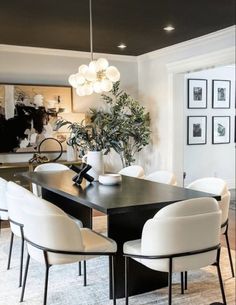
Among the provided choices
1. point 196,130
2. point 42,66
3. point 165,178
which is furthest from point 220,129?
point 165,178

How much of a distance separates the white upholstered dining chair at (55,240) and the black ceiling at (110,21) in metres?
2.33

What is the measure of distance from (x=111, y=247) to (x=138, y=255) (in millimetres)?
248

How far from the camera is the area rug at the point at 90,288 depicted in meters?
2.83

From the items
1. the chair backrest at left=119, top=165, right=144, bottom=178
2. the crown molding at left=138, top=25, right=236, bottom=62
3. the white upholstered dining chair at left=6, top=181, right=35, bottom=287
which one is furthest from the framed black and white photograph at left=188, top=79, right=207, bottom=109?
the white upholstered dining chair at left=6, top=181, right=35, bottom=287

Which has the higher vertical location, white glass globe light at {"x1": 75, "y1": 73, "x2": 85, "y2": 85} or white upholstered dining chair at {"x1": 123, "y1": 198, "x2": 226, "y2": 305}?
white glass globe light at {"x1": 75, "y1": 73, "x2": 85, "y2": 85}

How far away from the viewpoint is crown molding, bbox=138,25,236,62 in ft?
16.1

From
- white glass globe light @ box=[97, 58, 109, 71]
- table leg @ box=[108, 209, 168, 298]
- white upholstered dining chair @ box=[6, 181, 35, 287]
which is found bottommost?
table leg @ box=[108, 209, 168, 298]

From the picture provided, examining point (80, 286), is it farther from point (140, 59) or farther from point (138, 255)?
point (140, 59)

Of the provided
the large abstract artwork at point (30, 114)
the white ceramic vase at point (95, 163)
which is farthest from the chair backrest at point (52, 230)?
the large abstract artwork at point (30, 114)

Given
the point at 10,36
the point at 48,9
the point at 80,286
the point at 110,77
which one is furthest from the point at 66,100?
the point at 80,286

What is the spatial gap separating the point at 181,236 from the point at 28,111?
4.19m

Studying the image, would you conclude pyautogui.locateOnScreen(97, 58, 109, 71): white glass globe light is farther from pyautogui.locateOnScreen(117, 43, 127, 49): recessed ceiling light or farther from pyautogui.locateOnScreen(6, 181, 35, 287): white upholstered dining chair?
pyautogui.locateOnScreen(117, 43, 127, 49): recessed ceiling light

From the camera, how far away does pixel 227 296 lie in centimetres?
289

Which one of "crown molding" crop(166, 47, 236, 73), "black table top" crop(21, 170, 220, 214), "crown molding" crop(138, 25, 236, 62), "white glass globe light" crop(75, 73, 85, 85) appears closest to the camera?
"black table top" crop(21, 170, 220, 214)
